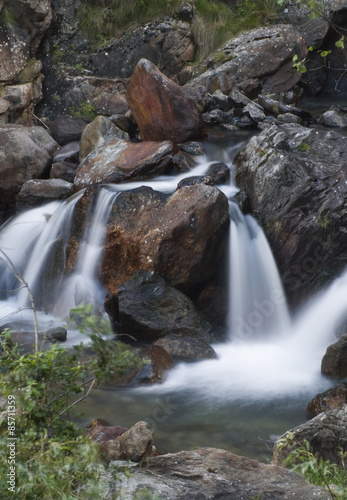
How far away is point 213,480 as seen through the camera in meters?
3.04

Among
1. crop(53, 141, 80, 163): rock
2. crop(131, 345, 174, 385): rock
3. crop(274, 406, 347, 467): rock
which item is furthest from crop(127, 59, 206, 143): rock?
crop(274, 406, 347, 467): rock

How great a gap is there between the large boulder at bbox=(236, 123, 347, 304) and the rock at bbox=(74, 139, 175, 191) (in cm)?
163

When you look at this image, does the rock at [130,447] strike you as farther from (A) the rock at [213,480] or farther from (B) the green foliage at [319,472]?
(B) the green foliage at [319,472]

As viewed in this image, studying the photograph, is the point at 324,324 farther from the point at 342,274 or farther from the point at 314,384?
the point at 314,384

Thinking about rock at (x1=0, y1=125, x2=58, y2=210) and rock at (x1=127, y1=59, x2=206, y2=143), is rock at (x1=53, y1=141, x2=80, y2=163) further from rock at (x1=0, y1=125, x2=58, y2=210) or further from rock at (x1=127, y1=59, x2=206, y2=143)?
rock at (x1=127, y1=59, x2=206, y2=143)

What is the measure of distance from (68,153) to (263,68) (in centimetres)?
526

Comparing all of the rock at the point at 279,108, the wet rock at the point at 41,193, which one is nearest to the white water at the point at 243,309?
the wet rock at the point at 41,193

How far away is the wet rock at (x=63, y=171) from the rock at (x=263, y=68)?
14.4ft

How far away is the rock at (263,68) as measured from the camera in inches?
537

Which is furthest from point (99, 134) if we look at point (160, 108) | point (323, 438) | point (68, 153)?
point (323, 438)

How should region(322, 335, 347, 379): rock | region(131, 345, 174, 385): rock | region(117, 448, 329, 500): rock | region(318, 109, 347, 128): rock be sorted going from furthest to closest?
1. region(318, 109, 347, 128): rock
2. region(131, 345, 174, 385): rock
3. region(322, 335, 347, 379): rock
4. region(117, 448, 329, 500): rock

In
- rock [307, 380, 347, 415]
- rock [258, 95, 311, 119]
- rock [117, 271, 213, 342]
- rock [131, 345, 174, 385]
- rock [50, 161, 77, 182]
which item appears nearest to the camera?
rock [307, 380, 347, 415]

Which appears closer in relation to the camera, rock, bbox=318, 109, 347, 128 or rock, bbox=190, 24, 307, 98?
rock, bbox=318, 109, 347, 128

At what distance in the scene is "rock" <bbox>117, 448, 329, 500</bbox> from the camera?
2842 millimetres
